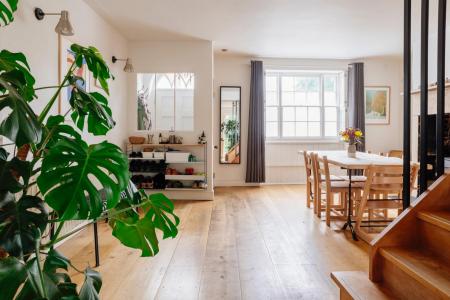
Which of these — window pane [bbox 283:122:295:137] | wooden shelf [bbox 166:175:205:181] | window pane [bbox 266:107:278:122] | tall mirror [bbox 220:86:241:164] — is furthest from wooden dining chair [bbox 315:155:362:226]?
window pane [bbox 266:107:278:122]

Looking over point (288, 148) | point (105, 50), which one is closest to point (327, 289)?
point (105, 50)

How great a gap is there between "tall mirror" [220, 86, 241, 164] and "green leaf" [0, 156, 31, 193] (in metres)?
5.30

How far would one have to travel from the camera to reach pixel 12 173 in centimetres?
96

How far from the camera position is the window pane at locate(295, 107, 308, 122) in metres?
6.68

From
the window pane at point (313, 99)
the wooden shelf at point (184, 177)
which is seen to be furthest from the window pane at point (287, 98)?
the wooden shelf at point (184, 177)

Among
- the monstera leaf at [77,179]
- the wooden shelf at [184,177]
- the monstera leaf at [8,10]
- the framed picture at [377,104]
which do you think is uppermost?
the framed picture at [377,104]

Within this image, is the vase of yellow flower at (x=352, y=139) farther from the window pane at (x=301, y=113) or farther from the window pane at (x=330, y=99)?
the window pane at (x=330, y=99)

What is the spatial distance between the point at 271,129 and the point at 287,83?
1.03 m

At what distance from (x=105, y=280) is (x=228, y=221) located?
182cm

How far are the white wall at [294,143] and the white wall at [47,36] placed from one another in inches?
95.8

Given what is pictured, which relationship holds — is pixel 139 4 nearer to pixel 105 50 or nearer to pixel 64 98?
pixel 105 50

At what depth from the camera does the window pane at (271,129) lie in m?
6.61

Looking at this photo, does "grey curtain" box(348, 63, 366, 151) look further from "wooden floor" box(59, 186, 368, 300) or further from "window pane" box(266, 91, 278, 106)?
"wooden floor" box(59, 186, 368, 300)

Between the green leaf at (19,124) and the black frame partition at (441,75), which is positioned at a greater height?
the black frame partition at (441,75)
